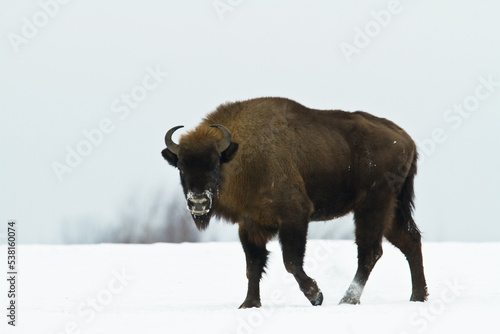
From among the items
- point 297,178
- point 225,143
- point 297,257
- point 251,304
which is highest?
point 225,143

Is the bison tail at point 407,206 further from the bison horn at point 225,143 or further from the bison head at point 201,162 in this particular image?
the bison horn at point 225,143

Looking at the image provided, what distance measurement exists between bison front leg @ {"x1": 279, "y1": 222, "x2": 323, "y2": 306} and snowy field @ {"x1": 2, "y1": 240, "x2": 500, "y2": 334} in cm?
26

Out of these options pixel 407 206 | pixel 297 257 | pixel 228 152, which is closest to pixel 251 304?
pixel 297 257

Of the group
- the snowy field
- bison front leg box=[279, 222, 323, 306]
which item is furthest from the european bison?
the snowy field

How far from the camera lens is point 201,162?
1136cm

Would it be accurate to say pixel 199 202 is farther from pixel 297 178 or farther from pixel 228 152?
pixel 297 178

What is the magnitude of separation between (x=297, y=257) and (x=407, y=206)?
8.94 ft

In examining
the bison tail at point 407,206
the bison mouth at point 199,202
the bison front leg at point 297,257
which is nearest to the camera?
the bison mouth at point 199,202

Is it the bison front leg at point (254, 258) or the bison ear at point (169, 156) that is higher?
the bison ear at point (169, 156)

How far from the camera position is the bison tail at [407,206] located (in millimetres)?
13445

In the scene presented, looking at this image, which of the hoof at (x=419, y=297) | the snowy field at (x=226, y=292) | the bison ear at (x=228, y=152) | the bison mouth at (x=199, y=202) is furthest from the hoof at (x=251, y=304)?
the hoof at (x=419, y=297)

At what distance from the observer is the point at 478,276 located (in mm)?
16797

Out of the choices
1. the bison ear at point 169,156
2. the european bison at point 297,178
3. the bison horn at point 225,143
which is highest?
the bison horn at point 225,143

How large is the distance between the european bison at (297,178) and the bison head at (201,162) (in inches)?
0.6
